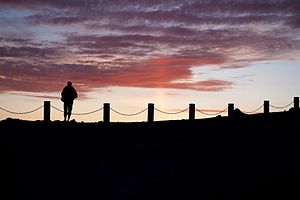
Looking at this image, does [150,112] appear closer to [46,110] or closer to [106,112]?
[106,112]

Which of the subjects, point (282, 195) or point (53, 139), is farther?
point (53, 139)

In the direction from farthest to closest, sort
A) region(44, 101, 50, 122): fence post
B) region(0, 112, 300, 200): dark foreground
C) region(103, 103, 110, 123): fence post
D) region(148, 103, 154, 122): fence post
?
region(148, 103, 154, 122): fence post < region(103, 103, 110, 123): fence post < region(44, 101, 50, 122): fence post < region(0, 112, 300, 200): dark foreground

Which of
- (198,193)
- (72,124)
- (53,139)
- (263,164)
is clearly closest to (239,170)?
(263,164)

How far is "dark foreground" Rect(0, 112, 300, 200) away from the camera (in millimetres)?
14547

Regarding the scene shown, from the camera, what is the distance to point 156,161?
17.1 meters

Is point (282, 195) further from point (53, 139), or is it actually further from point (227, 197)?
point (53, 139)

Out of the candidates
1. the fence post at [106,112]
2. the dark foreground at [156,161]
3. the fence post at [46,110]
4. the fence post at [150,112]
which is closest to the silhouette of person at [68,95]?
the fence post at [46,110]

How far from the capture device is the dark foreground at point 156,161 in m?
14.5

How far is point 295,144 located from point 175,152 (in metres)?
4.28

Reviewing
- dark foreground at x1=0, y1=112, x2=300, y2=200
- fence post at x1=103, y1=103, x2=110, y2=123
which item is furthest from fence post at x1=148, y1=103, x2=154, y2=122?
dark foreground at x1=0, y1=112, x2=300, y2=200

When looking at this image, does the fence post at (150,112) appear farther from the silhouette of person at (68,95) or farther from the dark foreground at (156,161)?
the dark foreground at (156,161)

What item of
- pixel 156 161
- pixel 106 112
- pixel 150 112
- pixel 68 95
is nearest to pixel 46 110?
pixel 68 95

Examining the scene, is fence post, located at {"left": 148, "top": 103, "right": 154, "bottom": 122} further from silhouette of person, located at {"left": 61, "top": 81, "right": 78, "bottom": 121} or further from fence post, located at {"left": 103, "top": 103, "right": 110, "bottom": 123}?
silhouette of person, located at {"left": 61, "top": 81, "right": 78, "bottom": 121}

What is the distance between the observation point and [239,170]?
15.3 meters
